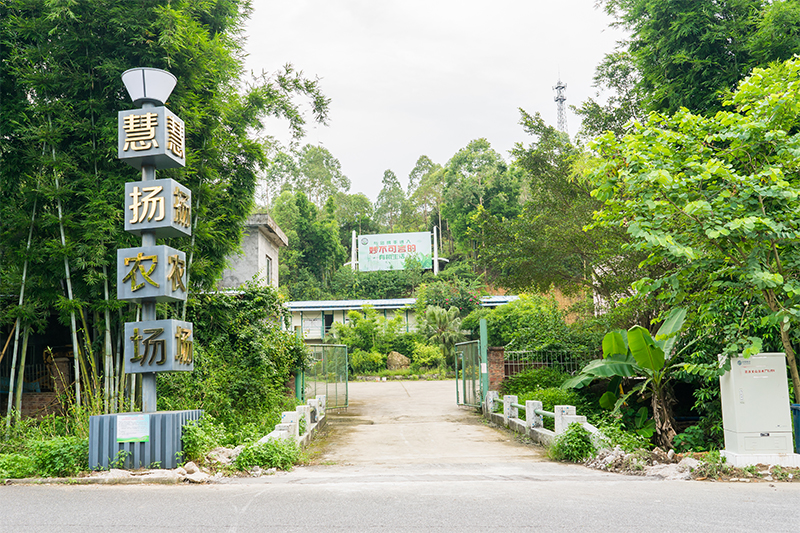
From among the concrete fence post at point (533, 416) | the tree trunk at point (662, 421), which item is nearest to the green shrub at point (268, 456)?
the concrete fence post at point (533, 416)

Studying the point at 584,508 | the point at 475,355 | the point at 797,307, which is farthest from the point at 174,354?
the point at 475,355

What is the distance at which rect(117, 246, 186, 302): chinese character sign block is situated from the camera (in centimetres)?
825

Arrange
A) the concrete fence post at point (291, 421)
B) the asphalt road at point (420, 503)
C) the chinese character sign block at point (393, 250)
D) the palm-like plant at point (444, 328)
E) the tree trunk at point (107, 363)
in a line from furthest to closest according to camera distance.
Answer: the chinese character sign block at point (393, 250) → the palm-like plant at point (444, 328) → the concrete fence post at point (291, 421) → the tree trunk at point (107, 363) → the asphalt road at point (420, 503)

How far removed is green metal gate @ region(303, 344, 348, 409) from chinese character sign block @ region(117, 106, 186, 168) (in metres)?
8.65

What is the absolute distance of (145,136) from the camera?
8469mm

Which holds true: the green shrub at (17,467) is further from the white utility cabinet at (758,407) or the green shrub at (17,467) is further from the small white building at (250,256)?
the small white building at (250,256)

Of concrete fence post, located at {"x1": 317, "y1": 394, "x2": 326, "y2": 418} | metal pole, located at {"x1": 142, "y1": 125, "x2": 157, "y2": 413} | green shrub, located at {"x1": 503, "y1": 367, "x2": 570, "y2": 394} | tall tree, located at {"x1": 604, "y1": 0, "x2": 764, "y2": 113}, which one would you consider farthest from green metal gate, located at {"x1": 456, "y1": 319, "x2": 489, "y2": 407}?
metal pole, located at {"x1": 142, "y1": 125, "x2": 157, "y2": 413}

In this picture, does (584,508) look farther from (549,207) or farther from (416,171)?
(416,171)

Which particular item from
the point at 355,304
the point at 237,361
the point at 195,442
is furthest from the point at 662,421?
the point at 355,304

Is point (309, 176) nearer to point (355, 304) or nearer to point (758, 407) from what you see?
point (355, 304)

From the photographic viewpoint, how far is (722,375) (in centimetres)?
828

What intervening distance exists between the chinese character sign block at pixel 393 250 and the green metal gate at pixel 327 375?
27.2m

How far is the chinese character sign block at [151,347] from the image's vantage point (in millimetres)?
8258

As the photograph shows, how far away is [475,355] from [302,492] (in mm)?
10821
